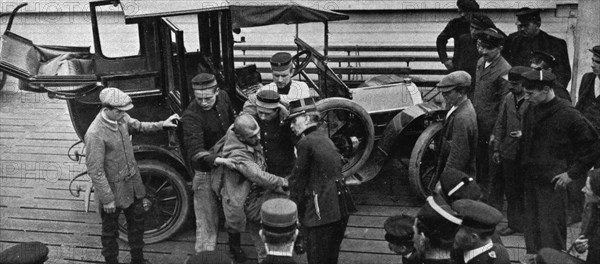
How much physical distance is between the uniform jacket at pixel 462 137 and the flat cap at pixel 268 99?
1.67m

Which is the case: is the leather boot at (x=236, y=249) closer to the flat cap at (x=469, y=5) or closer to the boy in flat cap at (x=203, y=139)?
the boy in flat cap at (x=203, y=139)

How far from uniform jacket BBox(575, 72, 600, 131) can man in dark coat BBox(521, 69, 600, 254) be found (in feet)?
3.78

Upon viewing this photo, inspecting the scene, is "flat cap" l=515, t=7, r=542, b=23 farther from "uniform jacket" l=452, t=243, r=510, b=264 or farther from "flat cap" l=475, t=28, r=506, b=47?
"uniform jacket" l=452, t=243, r=510, b=264

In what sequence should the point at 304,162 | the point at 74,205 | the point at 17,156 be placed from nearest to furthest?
the point at 304,162 < the point at 74,205 < the point at 17,156

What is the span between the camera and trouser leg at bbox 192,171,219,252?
5770 millimetres

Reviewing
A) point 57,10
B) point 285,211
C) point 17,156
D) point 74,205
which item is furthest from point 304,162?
point 57,10

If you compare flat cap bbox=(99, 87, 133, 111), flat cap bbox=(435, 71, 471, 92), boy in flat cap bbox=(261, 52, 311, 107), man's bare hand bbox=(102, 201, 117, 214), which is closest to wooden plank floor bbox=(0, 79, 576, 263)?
man's bare hand bbox=(102, 201, 117, 214)

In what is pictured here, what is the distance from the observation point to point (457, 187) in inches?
167

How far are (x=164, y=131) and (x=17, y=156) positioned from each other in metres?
3.77

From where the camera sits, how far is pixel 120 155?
5504mm

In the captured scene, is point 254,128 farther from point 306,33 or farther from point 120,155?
point 306,33

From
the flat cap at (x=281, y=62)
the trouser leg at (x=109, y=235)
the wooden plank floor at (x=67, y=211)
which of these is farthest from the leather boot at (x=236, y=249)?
the flat cap at (x=281, y=62)

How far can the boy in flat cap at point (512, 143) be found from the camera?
588cm

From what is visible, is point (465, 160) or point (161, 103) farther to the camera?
point (161, 103)
